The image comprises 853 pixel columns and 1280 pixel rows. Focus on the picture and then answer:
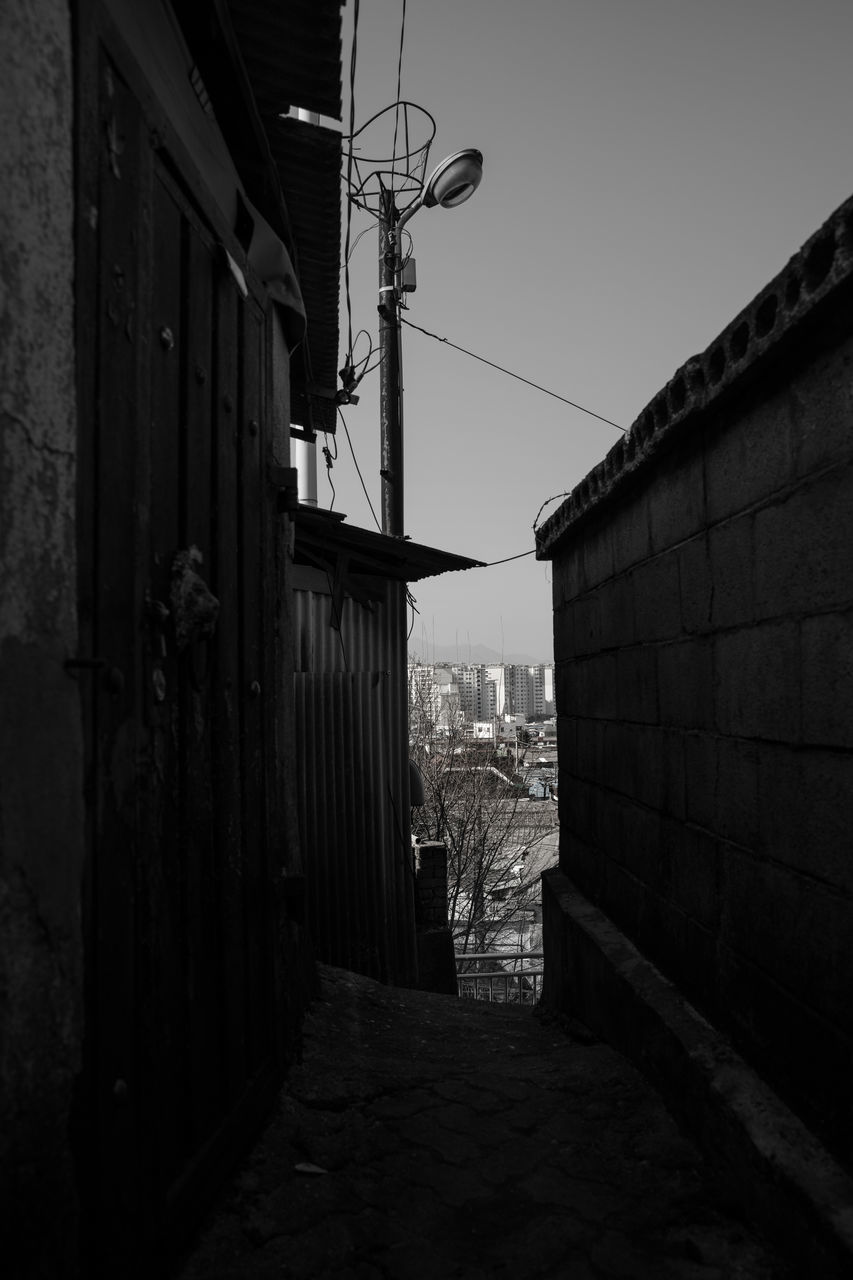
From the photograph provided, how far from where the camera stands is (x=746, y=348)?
8.77 ft

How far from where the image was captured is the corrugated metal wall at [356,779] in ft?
21.6

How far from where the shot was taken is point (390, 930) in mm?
7785

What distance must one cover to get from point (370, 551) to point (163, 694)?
4.88 meters

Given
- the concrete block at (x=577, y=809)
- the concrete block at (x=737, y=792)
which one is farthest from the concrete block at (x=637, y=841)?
the concrete block at (x=737, y=792)

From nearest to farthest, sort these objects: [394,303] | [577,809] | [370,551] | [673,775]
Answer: [673,775]
[577,809]
[370,551]
[394,303]

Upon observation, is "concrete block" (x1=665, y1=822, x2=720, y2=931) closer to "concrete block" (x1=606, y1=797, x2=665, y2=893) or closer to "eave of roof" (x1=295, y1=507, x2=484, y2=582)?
"concrete block" (x1=606, y1=797, x2=665, y2=893)

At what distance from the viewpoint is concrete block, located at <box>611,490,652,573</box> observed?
393 centimetres

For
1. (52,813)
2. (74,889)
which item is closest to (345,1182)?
(74,889)

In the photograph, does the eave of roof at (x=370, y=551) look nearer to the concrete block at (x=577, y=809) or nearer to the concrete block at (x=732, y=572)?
the concrete block at (x=577, y=809)

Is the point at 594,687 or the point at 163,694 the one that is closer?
the point at 163,694

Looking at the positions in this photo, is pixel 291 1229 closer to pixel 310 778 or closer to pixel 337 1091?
Answer: pixel 337 1091

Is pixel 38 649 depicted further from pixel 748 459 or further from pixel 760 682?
pixel 748 459

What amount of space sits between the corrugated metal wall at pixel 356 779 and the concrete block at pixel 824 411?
4.51m

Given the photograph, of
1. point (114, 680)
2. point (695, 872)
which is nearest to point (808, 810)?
point (695, 872)
